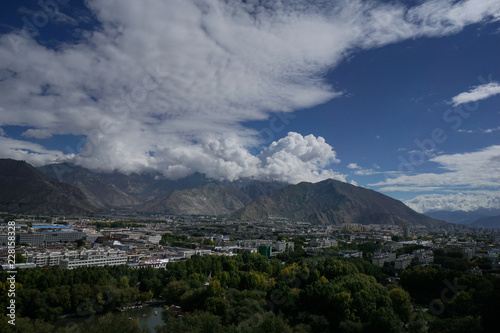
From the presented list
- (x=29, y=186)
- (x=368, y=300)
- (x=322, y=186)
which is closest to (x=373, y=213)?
(x=322, y=186)

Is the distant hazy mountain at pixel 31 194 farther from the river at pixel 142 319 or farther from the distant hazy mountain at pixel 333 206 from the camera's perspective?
the river at pixel 142 319

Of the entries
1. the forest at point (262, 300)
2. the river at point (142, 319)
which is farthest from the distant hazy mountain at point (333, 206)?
the river at point (142, 319)

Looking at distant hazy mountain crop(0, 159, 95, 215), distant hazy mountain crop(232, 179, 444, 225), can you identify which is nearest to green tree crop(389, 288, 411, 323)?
distant hazy mountain crop(0, 159, 95, 215)

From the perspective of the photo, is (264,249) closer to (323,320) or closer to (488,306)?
(323,320)

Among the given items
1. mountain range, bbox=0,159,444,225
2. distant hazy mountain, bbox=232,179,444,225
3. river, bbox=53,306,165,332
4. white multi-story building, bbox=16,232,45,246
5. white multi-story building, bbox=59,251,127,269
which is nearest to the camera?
river, bbox=53,306,165,332

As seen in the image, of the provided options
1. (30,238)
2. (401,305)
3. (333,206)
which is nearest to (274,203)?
(333,206)

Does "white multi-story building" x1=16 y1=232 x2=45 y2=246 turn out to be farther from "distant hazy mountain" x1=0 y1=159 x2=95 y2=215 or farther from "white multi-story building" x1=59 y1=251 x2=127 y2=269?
"distant hazy mountain" x1=0 y1=159 x2=95 y2=215

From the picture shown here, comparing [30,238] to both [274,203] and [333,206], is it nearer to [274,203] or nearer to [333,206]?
[274,203]
